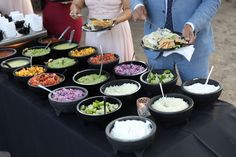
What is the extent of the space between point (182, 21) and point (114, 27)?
663 mm

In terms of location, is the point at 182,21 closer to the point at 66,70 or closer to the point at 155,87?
the point at 155,87

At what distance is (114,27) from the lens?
97.2 inches

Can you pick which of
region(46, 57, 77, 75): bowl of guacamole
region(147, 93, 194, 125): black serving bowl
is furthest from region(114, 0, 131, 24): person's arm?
region(147, 93, 194, 125): black serving bowl

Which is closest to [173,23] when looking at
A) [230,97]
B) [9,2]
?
[230,97]

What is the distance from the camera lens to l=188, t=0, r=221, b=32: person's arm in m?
1.77

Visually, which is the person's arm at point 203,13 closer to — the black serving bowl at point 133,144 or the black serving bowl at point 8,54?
the black serving bowl at point 133,144

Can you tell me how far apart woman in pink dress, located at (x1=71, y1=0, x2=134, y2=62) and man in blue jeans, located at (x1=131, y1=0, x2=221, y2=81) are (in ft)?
1.09

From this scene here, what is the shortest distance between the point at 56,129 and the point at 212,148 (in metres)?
0.69

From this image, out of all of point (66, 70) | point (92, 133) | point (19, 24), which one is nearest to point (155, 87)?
point (92, 133)

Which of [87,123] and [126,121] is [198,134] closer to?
[126,121]

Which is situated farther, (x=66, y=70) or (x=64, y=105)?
(x=66, y=70)

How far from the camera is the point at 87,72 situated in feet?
6.28

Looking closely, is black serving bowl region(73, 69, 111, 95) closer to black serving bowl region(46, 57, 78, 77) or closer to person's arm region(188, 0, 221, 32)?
black serving bowl region(46, 57, 78, 77)

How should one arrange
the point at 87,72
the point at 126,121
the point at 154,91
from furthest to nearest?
the point at 87,72 < the point at 154,91 < the point at 126,121
